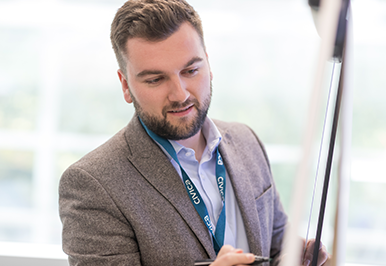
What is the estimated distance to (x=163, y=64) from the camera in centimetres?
128

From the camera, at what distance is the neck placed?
1533mm

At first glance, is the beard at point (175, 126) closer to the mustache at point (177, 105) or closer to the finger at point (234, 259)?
the mustache at point (177, 105)

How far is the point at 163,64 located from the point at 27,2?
451 cm

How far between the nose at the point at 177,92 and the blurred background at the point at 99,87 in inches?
148

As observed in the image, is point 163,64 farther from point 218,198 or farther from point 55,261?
point 55,261

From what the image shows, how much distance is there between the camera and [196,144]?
1575 mm

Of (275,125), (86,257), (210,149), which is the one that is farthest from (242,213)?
(275,125)

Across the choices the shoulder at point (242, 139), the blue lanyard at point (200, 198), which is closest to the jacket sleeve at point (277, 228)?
the shoulder at point (242, 139)

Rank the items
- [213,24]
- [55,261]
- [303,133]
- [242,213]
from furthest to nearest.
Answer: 1. [213,24]
2. [55,261]
3. [242,213]
4. [303,133]

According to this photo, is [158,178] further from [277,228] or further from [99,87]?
[99,87]

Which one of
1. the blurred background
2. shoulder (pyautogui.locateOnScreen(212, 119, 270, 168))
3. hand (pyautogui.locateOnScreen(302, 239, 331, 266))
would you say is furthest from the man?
the blurred background

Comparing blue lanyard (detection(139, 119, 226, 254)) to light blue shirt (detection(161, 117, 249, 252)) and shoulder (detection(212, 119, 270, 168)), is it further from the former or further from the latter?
shoulder (detection(212, 119, 270, 168))

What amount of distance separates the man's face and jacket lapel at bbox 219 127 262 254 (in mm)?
248

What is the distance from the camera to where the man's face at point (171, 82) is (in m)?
1.30
